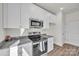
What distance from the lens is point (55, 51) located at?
Answer: 4.29 feet

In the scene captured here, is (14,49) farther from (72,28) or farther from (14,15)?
(72,28)

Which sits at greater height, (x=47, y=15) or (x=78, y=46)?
(x=47, y=15)

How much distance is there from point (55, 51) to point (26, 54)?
1.55 feet

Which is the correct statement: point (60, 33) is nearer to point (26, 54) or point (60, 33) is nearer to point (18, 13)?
point (26, 54)

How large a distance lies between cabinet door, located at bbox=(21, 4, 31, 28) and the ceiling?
21 centimetres

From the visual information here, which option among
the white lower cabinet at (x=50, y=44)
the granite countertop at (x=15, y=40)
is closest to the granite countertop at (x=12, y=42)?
the granite countertop at (x=15, y=40)

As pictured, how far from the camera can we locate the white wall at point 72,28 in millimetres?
1296

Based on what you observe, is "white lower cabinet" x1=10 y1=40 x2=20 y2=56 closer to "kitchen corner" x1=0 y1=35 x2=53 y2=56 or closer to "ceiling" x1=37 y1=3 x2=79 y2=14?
"kitchen corner" x1=0 y1=35 x2=53 y2=56

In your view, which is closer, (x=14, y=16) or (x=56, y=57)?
(x=56, y=57)

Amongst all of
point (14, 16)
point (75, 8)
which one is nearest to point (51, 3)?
point (75, 8)

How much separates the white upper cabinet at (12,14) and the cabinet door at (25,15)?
0.07 m

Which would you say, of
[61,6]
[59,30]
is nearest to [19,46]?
[59,30]

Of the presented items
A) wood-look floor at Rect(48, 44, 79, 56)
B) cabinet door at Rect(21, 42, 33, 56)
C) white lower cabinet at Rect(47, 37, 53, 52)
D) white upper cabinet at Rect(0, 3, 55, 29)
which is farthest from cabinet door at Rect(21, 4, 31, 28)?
wood-look floor at Rect(48, 44, 79, 56)

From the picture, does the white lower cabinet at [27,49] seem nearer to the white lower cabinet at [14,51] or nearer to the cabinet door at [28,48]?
the cabinet door at [28,48]
